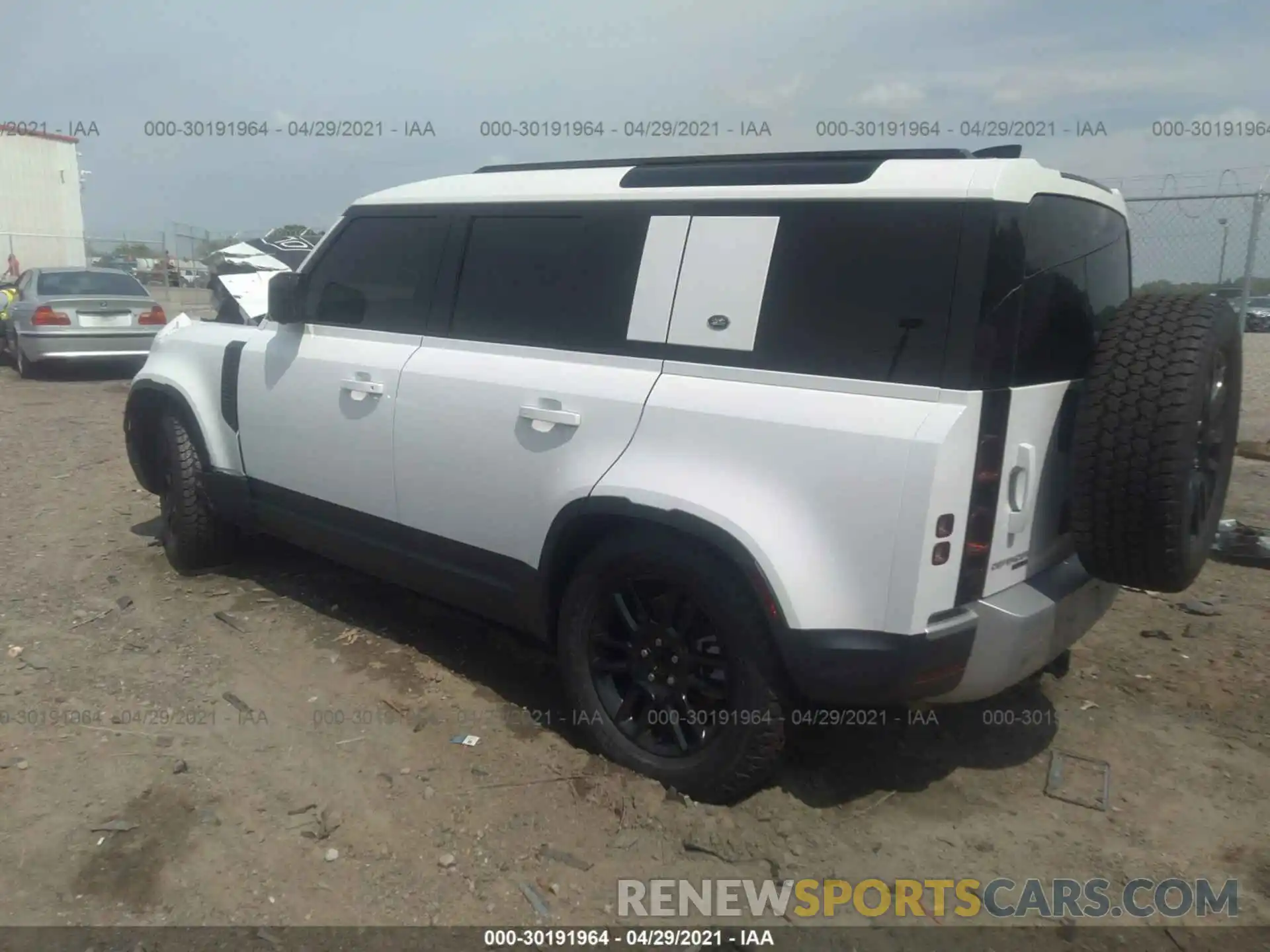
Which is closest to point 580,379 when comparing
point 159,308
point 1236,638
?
point 1236,638

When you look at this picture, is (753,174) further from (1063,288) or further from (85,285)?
A: (85,285)

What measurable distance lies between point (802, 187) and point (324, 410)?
2328 millimetres

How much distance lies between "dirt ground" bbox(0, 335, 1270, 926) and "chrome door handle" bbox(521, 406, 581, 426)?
1223mm

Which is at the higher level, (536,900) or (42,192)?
(42,192)

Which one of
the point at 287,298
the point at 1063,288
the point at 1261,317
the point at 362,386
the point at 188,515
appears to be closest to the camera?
the point at 1063,288

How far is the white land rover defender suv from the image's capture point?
2.69 metres

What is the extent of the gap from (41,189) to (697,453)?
4109 centimetres

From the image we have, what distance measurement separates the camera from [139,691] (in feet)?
13.1

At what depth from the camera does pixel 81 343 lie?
1237 cm

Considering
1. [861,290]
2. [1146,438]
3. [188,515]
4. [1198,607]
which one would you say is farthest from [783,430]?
[188,515]

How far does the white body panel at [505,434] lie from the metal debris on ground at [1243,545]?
3921 millimetres

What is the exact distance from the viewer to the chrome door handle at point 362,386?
398cm

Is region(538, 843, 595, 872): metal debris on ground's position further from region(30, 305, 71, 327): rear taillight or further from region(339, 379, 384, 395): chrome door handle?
region(30, 305, 71, 327): rear taillight

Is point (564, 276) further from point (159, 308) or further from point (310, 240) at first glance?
point (159, 308)
